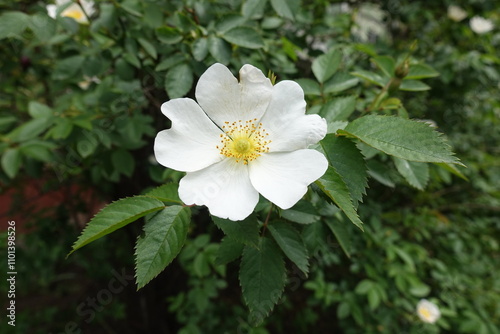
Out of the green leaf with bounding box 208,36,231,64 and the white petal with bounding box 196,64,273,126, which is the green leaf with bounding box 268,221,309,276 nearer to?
the white petal with bounding box 196,64,273,126

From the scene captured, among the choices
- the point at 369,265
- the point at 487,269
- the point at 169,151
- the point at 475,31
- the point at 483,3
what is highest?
the point at 169,151

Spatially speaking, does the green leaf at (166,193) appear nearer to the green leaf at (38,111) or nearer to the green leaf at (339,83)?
the green leaf at (339,83)

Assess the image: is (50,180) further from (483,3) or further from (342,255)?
(483,3)

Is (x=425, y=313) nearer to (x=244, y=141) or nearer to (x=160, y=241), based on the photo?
(x=244, y=141)

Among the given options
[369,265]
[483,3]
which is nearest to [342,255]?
[369,265]

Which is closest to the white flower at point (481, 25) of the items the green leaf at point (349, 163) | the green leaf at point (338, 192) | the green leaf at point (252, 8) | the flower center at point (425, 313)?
the flower center at point (425, 313)
